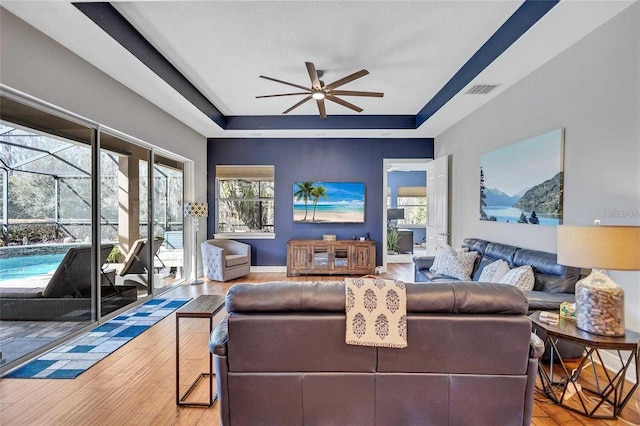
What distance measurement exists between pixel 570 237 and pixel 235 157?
6.01 metres

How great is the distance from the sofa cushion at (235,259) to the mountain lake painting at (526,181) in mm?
4218

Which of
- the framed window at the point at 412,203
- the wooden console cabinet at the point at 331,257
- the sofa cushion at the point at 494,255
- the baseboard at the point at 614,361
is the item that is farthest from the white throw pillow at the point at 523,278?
the framed window at the point at 412,203

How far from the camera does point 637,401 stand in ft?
7.18

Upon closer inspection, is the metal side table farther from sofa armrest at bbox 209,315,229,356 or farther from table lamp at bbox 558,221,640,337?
table lamp at bbox 558,221,640,337

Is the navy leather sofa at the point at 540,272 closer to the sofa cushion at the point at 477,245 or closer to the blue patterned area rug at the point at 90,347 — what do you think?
the sofa cushion at the point at 477,245

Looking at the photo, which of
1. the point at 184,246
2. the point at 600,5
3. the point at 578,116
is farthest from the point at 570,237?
the point at 184,246

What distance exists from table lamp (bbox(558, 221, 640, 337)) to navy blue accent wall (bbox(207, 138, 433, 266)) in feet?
15.6

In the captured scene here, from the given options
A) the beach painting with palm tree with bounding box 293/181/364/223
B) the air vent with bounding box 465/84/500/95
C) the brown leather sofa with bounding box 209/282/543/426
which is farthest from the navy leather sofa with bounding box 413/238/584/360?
the beach painting with palm tree with bounding box 293/181/364/223

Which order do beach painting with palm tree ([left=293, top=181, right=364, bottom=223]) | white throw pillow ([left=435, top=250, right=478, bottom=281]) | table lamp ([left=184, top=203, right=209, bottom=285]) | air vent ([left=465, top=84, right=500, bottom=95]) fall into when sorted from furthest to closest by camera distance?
beach painting with palm tree ([left=293, top=181, right=364, bottom=223]) < table lamp ([left=184, top=203, right=209, bottom=285]) < white throw pillow ([left=435, top=250, right=478, bottom=281]) < air vent ([left=465, top=84, right=500, bottom=95])

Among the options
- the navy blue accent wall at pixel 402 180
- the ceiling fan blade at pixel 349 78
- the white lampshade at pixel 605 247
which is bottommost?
the white lampshade at pixel 605 247

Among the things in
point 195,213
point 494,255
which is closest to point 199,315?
point 494,255

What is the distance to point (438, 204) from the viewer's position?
6.01m

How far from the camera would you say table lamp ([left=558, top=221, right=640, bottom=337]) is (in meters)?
1.90

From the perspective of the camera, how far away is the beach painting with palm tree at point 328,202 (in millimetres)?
6805
